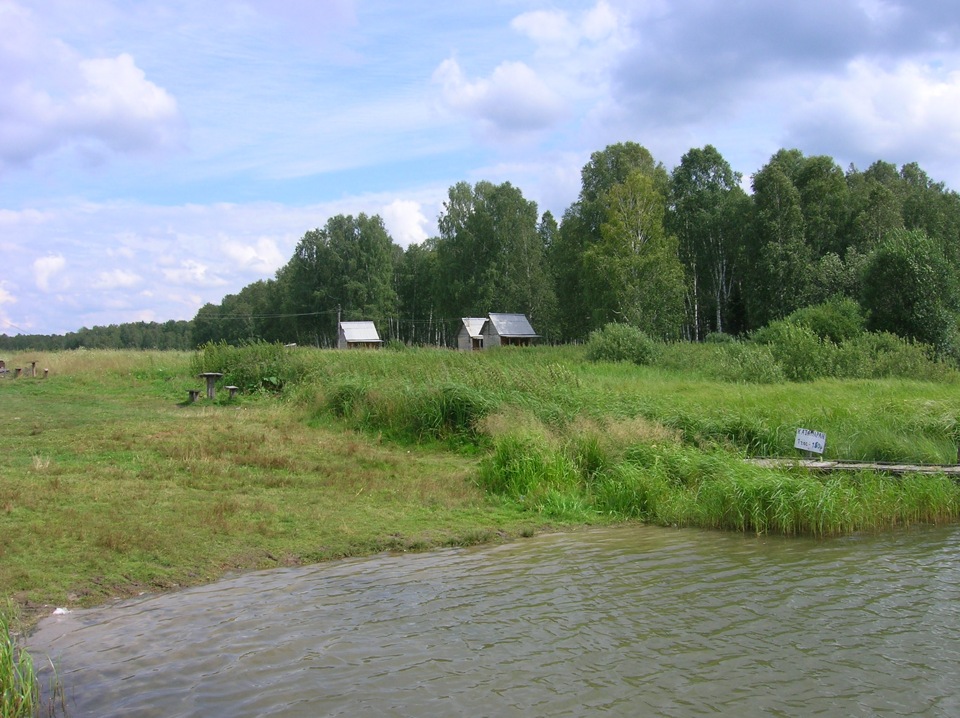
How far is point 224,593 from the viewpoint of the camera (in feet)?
25.8

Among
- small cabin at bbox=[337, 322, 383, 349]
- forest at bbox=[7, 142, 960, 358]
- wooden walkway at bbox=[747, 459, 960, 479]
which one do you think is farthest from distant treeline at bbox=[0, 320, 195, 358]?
wooden walkway at bbox=[747, 459, 960, 479]

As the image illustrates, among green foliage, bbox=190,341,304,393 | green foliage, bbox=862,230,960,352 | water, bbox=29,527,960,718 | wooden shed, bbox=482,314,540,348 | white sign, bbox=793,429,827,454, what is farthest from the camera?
wooden shed, bbox=482,314,540,348

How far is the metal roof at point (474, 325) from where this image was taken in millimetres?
68688

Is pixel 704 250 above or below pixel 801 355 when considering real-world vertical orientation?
above

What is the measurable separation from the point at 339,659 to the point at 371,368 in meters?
17.9

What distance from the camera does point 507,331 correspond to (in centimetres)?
6819

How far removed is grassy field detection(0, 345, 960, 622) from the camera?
9016 mm

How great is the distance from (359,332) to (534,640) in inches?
2787

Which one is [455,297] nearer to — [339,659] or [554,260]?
[554,260]

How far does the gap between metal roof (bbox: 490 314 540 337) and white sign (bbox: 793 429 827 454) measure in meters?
54.7

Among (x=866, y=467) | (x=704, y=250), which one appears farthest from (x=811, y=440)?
(x=704, y=250)

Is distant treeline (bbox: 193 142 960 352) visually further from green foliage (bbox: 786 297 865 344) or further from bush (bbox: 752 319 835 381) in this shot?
bush (bbox: 752 319 835 381)

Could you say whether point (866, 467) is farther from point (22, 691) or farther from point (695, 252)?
point (695, 252)

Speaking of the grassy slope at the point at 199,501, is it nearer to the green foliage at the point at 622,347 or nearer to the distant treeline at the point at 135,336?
the green foliage at the point at 622,347
